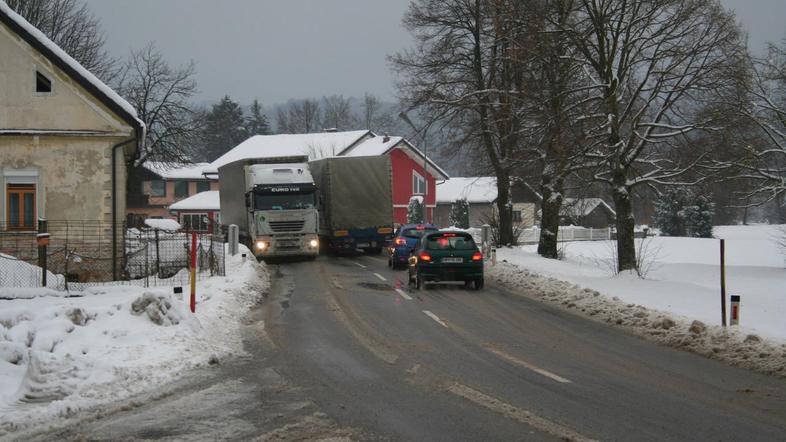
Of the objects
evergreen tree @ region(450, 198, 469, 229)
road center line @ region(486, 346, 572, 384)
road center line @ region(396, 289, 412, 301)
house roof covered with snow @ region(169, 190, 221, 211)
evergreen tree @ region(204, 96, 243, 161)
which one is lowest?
road center line @ region(486, 346, 572, 384)

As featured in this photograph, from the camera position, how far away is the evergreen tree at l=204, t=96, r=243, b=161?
108m

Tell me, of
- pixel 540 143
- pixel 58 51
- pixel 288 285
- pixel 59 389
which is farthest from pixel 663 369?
pixel 58 51

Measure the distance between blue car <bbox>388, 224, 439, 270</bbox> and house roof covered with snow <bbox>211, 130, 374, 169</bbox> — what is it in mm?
34992

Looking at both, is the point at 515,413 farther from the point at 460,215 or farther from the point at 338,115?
the point at 338,115

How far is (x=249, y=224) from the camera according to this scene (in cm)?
2841

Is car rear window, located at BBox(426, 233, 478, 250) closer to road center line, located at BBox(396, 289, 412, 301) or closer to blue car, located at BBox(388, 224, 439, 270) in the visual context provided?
road center line, located at BBox(396, 289, 412, 301)

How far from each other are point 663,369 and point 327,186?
22.9m

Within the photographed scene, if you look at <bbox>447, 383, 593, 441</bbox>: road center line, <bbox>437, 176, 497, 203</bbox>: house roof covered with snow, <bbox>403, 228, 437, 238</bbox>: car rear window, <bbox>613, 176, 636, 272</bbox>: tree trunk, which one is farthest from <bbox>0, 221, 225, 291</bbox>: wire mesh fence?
<bbox>437, 176, 497, 203</bbox>: house roof covered with snow

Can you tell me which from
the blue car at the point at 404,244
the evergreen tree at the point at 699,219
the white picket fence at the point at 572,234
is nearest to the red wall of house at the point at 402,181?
the white picket fence at the point at 572,234

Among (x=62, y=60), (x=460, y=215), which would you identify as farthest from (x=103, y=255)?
(x=460, y=215)

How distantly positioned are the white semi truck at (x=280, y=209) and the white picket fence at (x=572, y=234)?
31.6 meters

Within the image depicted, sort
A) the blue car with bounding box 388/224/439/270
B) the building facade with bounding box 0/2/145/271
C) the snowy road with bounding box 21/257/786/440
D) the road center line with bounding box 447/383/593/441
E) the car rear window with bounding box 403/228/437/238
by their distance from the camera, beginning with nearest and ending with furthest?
the road center line with bounding box 447/383/593/441 → the snowy road with bounding box 21/257/786/440 → the building facade with bounding box 0/2/145/271 → the blue car with bounding box 388/224/439/270 → the car rear window with bounding box 403/228/437/238

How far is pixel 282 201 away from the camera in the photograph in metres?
27.7

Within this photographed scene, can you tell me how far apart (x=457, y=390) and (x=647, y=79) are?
633 inches
